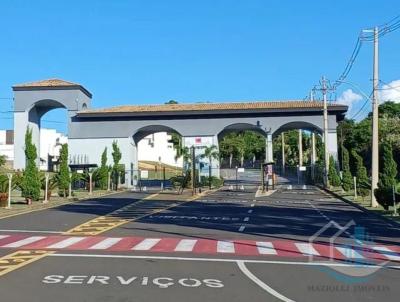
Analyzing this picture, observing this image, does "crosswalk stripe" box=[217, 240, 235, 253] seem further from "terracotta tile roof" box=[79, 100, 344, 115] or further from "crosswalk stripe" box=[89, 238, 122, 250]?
"terracotta tile roof" box=[79, 100, 344, 115]

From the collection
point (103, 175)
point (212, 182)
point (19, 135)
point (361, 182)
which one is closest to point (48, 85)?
point (19, 135)

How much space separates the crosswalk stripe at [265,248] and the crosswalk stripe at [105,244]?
3811 mm

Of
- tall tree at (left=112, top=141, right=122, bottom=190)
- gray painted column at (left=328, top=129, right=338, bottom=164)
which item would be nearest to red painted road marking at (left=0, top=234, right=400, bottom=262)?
tall tree at (left=112, top=141, right=122, bottom=190)

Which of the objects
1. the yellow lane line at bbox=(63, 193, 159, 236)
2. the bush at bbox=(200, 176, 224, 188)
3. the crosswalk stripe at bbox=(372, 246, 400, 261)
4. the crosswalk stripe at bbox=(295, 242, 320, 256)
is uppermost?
the bush at bbox=(200, 176, 224, 188)

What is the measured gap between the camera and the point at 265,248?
15.9m

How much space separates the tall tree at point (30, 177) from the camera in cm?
3491

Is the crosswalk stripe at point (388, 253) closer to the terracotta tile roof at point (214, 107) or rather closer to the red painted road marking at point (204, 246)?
the red painted road marking at point (204, 246)

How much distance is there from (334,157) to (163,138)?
6069 cm

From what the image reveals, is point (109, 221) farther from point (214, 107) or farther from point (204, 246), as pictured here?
point (214, 107)

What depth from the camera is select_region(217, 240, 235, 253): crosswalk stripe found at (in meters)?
15.1

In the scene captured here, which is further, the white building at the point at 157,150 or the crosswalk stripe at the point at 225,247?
the white building at the point at 157,150

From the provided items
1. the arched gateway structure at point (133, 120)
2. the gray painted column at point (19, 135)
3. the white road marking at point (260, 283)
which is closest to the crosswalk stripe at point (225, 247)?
the white road marking at point (260, 283)

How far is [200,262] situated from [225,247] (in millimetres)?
2940

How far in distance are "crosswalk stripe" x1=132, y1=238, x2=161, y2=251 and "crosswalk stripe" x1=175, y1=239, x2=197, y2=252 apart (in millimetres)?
679
